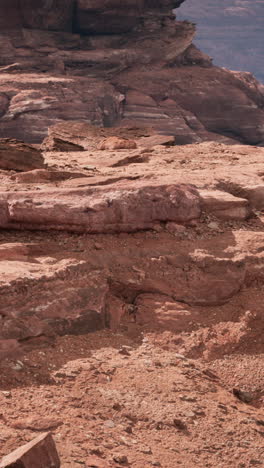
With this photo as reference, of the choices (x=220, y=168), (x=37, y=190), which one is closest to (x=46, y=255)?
(x=37, y=190)

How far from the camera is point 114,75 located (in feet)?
172

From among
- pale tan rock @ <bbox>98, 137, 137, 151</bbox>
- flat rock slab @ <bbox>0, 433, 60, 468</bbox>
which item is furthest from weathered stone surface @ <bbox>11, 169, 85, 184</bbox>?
pale tan rock @ <bbox>98, 137, 137, 151</bbox>

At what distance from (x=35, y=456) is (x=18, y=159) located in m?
7.66

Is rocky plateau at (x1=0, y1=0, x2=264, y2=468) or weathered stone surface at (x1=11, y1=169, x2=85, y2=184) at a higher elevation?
weathered stone surface at (x1=11, y1=169, x2=85, y2=184)

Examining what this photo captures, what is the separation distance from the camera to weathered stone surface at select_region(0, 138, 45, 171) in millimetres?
11180

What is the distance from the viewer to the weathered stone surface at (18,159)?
36.7 ft

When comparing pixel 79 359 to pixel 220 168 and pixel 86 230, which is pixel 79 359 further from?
pixel 220 168

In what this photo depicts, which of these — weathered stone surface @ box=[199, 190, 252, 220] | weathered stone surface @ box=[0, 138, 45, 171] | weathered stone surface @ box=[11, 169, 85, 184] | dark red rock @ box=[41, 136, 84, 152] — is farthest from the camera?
dark red rock @ box=[41, 136, 84, 152]

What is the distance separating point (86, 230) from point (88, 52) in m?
47.1

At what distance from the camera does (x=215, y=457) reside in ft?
19.5

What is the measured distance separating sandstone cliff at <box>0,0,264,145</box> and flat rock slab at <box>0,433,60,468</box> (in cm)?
4184

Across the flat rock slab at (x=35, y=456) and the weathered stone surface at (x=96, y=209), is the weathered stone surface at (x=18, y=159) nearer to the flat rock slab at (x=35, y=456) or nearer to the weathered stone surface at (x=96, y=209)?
the weathered stone surface at (x=96, y=209)

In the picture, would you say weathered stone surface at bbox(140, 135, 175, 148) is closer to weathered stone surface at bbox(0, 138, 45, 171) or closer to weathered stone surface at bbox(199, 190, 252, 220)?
weathered stone surface at bbox(0, 138, 45, 171)

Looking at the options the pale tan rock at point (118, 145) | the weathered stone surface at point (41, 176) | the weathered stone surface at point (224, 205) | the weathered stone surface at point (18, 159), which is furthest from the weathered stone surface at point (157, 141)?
the weathered stone surface at point (224, 205)
